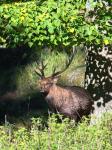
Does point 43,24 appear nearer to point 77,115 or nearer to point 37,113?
point 77,115

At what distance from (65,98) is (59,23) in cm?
324

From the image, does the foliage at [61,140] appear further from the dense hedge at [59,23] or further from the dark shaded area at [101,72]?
the dark shaded area at [101,72]

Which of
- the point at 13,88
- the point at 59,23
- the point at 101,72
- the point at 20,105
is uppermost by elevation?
the point at 59,23

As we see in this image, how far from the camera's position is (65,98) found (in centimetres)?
1209

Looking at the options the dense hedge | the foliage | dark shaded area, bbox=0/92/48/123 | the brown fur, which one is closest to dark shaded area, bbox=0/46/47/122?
dark shaded area, bbox=0/92/48/123

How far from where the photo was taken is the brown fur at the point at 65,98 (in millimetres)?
11555

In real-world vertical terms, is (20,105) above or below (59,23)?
below

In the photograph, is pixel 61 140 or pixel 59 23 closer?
pixel 61 140

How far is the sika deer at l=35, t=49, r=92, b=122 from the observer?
1155 centimetres

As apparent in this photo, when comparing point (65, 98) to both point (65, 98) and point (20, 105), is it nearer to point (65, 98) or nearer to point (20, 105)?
point (65, 98)

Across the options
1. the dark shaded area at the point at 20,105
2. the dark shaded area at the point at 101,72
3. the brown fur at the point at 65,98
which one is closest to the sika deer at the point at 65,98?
the brown fur at the point at 65,98

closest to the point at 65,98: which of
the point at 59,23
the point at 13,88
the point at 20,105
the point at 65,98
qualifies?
the point at 65,98

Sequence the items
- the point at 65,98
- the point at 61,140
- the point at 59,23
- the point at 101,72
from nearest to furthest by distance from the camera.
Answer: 1. the point at 61,140
2. the point at 59,23
3. the point at 101,72
4. the point at 65,98

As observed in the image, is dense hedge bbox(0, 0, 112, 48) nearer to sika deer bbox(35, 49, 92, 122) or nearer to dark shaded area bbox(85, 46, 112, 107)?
dark shaded area bbox(85, 46, 112, 107)
